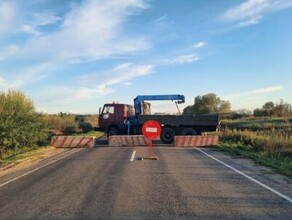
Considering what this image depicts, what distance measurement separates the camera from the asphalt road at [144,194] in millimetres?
8430

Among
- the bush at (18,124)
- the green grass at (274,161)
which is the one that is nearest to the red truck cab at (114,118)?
the bush at (18,124)

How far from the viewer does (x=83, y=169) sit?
1602 centimetres

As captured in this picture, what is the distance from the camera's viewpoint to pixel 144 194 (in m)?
10.5

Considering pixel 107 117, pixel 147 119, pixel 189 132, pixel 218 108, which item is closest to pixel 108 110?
pixel 107 117

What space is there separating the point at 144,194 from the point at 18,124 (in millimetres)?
19417

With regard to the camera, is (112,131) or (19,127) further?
(112,131)

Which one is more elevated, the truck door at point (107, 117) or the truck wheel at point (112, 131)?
the truck door at point (107, 117)

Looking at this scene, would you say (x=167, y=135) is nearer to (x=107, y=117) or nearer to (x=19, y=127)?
(x=107, y=117)

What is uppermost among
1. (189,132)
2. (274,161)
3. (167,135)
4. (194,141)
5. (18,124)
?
(18,124)

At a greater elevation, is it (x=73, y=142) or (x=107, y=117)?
(x=107, y=117)

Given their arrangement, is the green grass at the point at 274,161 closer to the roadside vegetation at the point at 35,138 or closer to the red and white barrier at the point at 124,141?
the roadside vegetation at the point at 35,138

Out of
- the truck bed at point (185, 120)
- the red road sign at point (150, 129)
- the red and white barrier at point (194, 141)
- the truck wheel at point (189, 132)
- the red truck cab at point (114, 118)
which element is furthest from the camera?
the red truck cab at point (114, 118)

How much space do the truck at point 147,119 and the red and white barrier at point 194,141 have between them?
85.3 inches

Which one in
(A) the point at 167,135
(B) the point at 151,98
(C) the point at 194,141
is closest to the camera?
(C) the point at 194,141
